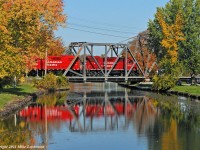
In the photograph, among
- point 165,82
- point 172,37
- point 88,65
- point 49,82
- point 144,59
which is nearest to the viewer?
point 165,82

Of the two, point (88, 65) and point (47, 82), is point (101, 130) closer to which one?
point (47, 82)

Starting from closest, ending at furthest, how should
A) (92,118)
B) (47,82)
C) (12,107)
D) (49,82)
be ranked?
(92,118)
(12,107)
(47,82)
(49,82)

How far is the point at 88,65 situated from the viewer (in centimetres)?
10231

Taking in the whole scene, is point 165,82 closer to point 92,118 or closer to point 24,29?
point 24,29

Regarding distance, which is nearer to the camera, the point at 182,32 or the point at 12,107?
the point at 12,107

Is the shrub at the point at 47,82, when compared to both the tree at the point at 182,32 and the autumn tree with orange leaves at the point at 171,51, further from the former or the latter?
the tree at the point at 182,32

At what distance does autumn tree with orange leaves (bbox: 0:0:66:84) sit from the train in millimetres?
42767

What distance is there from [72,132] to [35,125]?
13.1 feet

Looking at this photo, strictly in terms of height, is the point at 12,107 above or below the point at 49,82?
below

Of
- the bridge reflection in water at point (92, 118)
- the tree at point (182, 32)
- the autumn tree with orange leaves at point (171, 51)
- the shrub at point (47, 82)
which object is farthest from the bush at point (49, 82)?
the bridge reflection in water at point (92, 118)

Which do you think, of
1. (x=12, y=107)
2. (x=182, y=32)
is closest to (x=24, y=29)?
(x=12, y=107)

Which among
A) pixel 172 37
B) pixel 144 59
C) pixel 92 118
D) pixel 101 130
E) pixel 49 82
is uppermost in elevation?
pixel 172 37

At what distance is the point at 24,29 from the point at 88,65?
57.3 meters

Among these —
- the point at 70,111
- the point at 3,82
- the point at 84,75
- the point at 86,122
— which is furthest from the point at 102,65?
the point at 86,122
